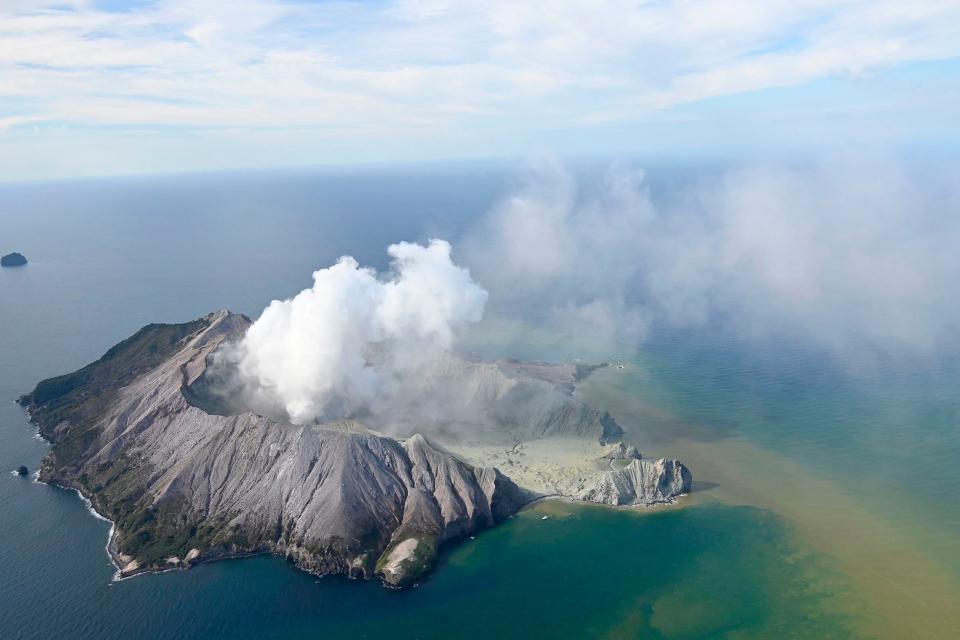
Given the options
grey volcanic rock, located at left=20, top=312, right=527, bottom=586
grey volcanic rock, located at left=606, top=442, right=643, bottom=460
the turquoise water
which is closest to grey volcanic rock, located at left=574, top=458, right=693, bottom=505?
the turquoise water


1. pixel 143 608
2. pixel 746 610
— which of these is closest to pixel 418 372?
pixel 143 608

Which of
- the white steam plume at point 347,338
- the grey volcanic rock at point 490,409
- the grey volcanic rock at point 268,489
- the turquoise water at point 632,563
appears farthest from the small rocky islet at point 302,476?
the white steam plume at point 347,338

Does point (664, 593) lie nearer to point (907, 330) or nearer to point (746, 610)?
point (746, 610)

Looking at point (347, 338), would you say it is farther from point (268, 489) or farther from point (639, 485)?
point (639, 485)

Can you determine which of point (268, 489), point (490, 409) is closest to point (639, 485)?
point (490, 409)

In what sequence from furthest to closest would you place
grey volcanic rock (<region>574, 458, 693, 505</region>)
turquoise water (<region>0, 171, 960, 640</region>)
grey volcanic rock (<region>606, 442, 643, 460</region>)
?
grey volcanic rock (<region>606, 442, 643, 460</region>) < grey volcanic rock (<region>574, 458, 693, 505</region>) < turquoise water (<region>0, 171, 960, 640</region>)

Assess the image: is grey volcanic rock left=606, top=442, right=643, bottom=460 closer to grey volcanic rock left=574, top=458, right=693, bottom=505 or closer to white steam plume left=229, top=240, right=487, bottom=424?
grey volcanic rock left=574, top=458, right=693, bottom=505
